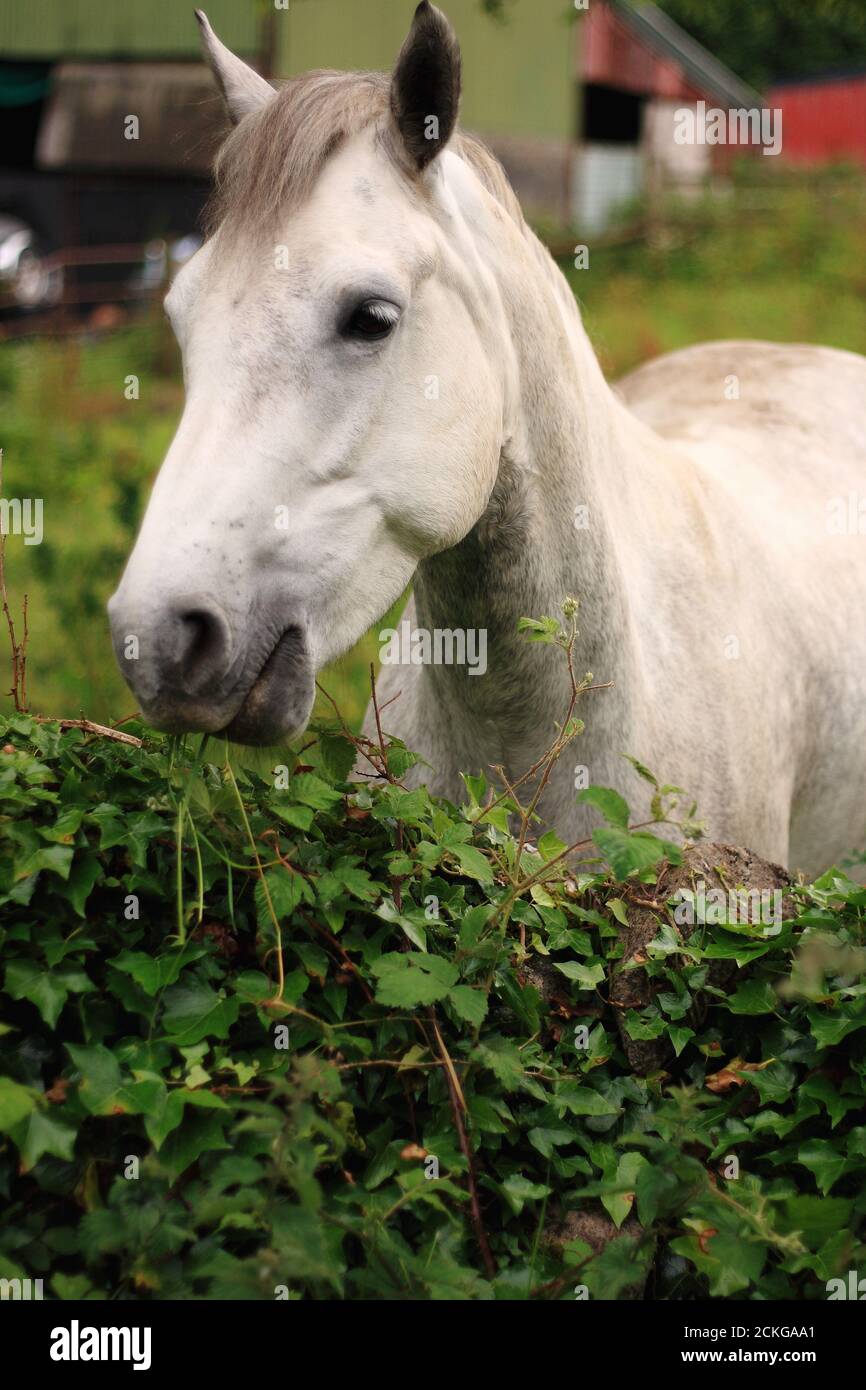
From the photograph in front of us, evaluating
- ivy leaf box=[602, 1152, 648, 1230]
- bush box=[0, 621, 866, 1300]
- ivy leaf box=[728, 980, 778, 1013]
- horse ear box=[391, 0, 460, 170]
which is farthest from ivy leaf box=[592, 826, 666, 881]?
horse ear box=[391, 0, 460, 170]

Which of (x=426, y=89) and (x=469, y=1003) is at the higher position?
(x=426, y=89)

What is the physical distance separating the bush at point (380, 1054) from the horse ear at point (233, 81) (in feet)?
4.77

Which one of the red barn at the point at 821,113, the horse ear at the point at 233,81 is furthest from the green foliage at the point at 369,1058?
the red barn at the point at 821,113

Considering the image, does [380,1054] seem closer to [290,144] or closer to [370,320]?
[370,320]

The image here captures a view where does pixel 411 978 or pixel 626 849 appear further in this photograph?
pixel 626 849

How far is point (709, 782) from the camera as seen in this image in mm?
3348

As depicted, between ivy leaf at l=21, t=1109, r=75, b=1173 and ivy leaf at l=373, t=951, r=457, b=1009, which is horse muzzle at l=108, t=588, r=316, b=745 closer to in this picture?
ivy leaf at l=373, t=951, r=457, b=1009

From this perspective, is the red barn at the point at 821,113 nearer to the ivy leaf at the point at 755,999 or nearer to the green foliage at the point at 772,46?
the green foliage at the point at 772,46

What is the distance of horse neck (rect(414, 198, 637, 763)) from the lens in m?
2.87

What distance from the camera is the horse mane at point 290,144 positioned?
2.38 meters

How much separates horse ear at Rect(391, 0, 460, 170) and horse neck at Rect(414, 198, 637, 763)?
31 cm

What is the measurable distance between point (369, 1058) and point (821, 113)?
37.5 m

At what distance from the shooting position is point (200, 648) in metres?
2.07

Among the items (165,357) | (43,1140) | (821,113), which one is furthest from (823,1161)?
(821,113)
